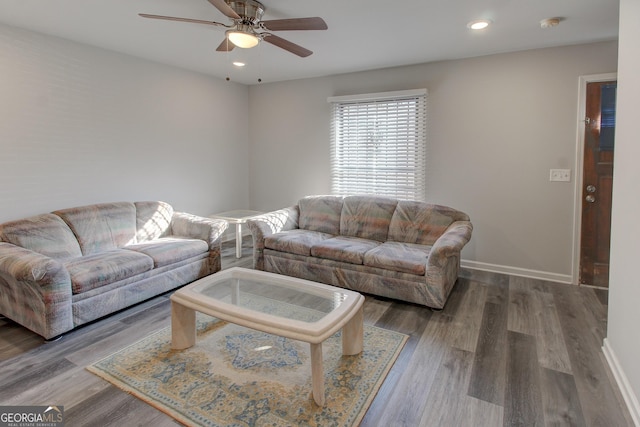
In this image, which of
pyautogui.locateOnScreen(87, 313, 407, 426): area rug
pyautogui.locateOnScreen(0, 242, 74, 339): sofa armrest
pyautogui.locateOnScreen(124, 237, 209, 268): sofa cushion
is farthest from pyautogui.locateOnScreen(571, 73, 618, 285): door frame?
pyautogui.locateOnScreen(0, 242, 74, 339): sofa armrest

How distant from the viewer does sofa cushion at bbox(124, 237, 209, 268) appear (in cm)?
327

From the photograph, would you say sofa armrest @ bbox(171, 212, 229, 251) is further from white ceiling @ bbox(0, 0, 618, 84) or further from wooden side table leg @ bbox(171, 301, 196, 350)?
white ceiling @ bbox(0, 0, 618, 84)

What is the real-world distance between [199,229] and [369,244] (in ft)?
6.12

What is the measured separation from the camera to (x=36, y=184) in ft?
10.5

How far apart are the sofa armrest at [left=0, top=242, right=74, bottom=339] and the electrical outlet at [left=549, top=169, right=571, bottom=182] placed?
14.6 ft

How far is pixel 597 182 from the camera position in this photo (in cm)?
345

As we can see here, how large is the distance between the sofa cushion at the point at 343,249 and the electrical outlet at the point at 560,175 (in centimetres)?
192

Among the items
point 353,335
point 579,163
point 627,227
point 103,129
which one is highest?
point 103,129

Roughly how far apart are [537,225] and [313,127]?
3015mm

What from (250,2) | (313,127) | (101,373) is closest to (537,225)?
(313,127)

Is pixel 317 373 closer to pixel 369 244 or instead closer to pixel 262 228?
pixel 369 244

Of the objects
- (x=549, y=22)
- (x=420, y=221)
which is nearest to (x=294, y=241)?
(x=420, y=221)

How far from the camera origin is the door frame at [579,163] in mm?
3370

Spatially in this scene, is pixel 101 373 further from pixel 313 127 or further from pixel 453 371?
pixel 313 127
